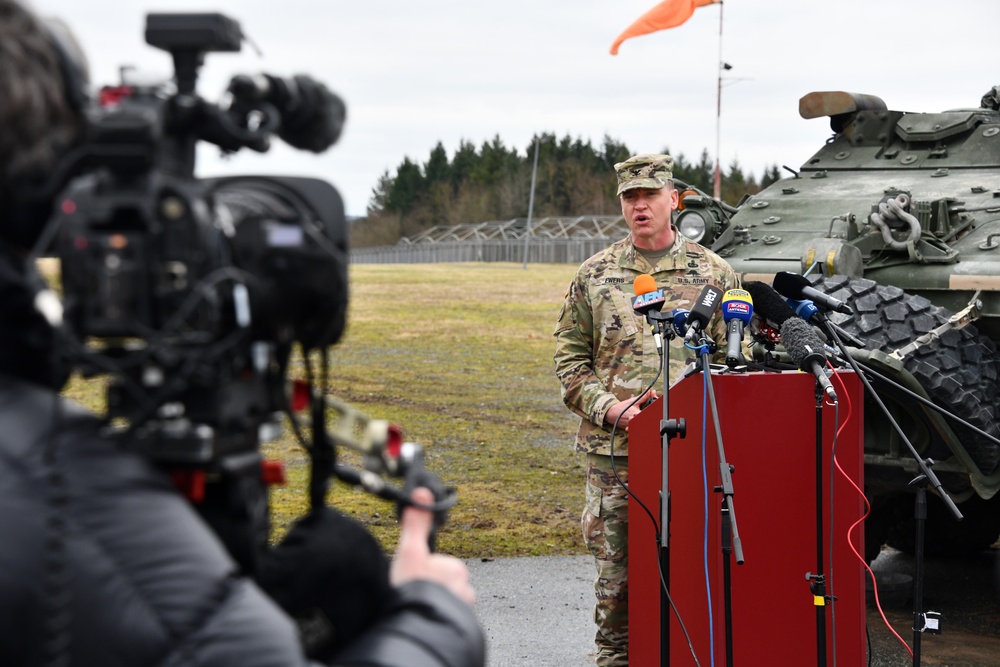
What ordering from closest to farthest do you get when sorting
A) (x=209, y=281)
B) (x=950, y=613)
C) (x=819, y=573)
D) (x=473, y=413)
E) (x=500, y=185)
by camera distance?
(x=209, y=281), (x=819, y=573), (x=950, y=613), (x=473, y=413), (x=500, y=185)

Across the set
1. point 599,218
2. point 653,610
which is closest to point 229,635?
point 653,610

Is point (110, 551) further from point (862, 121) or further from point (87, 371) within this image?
point (862, 121)

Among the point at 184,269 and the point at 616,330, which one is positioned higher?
the point at 184,269

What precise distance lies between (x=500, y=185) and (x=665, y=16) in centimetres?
6572

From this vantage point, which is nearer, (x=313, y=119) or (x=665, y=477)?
(x=313, y=119)

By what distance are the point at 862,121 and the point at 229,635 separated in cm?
847

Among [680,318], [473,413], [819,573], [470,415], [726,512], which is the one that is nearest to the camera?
[726,512]

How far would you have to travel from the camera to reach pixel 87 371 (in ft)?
5.16

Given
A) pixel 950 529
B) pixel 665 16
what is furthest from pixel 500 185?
pixel 950 529

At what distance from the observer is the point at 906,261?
7.20 m

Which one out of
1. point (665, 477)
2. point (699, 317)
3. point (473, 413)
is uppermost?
point (699, 317)

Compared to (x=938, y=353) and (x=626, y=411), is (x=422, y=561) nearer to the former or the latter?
(x=626, y=411)

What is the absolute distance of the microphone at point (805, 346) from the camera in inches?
167

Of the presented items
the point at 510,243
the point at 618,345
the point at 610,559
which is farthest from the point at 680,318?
the point at 510,243
